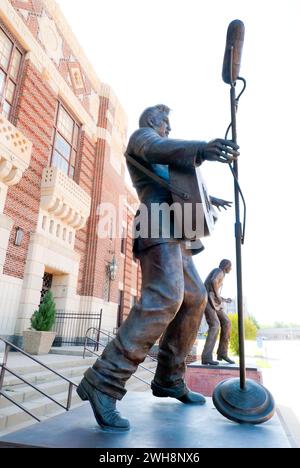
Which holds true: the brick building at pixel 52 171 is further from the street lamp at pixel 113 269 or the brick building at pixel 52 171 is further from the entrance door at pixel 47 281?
the street lamp at pixel 113 269

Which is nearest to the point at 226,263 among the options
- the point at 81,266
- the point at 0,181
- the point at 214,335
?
the point at 214,335

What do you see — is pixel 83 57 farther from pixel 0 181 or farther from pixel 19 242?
pixel 19 242

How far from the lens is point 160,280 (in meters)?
2.23

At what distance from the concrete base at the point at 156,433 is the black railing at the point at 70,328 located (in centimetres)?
1072

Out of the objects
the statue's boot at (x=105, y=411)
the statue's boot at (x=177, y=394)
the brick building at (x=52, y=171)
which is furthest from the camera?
the brick building at (x=52, y=171)

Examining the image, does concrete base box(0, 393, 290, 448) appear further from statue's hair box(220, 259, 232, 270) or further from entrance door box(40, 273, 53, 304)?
entrance door box(40, 273, 53, 304)

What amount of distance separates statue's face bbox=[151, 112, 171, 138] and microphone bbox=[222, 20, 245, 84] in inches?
22.3

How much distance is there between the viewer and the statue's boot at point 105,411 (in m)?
1.87

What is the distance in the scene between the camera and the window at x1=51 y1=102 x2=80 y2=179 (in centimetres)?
1403

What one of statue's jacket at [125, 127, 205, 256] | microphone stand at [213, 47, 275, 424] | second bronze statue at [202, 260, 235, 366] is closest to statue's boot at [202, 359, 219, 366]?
second bronze statue at [202, 260, 235, 366]

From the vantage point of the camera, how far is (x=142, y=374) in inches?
436

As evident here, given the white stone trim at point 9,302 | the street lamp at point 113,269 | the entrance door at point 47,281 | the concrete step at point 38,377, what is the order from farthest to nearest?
the street lamp at point 113,269, the entrance door at point 47,281, the white stone trim at point 9,302, the concrete step at point 38,377

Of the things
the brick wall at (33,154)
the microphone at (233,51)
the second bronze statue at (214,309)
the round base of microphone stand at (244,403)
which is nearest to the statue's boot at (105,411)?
the round base of microphone stand at (244,403)
